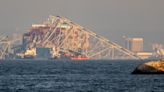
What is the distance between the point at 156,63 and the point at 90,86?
32.6 meters

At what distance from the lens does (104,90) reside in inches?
2901

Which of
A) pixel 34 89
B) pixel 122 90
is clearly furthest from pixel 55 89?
pixel 122 90

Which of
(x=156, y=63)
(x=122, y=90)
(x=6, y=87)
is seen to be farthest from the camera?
(x=156, y=63)

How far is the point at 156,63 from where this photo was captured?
111062 millimetres

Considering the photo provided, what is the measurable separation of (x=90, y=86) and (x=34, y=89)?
7412mm

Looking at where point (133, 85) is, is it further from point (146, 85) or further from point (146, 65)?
point (146, 65)

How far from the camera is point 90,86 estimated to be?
263 ft

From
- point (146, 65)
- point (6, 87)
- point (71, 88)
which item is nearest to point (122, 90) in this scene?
point (71, 88)

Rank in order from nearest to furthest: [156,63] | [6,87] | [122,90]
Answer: [122,90] < [6,87] < [156,63]

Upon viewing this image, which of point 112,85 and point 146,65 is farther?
point 146,65

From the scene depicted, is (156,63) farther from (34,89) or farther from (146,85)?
(34,89)

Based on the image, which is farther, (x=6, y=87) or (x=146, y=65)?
(x=146, y=65)

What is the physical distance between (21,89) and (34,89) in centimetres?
135

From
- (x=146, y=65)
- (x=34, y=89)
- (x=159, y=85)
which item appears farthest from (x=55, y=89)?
(x=146, y=65)
